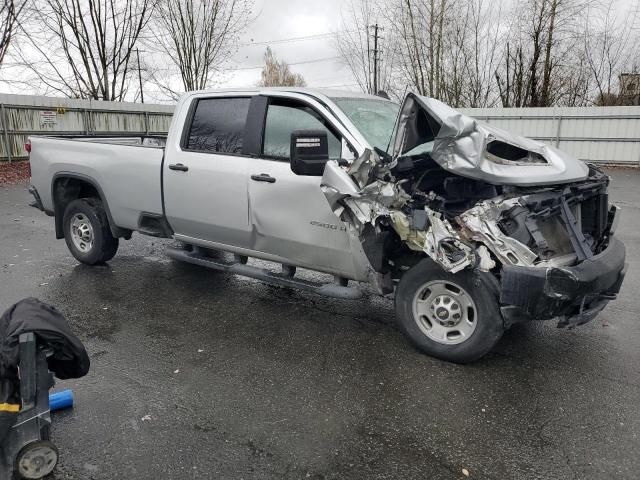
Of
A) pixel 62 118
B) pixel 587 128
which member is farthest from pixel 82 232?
pixel 587 128

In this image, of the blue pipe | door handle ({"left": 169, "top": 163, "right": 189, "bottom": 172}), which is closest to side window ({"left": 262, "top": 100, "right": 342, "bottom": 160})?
door handle ({"left": 169, "top": 163, "right": 189, "bottom": 172})

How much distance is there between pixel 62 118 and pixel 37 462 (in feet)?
57.2

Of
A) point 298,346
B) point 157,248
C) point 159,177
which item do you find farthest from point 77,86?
point 298,346

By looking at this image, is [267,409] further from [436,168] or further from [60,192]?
[60,192]

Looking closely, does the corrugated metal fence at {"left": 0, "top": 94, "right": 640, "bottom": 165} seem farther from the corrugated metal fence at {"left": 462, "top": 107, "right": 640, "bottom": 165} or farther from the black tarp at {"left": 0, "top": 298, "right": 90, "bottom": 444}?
the black tarp at {"left": 0, "top": 298, "right": 90, "bottom": 444}

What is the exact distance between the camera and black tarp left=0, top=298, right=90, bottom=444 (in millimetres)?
2418

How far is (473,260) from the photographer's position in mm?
3289

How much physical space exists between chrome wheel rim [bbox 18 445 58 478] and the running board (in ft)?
7.38

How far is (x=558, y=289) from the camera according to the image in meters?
3.10

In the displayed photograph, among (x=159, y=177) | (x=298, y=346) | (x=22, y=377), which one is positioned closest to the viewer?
(x=22, y=377)

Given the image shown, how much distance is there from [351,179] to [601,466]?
88.0 inches

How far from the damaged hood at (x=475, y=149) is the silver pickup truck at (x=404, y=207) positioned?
1 centimetres

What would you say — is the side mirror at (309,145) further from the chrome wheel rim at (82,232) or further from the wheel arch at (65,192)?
the chrome wheel rim at (82,232)

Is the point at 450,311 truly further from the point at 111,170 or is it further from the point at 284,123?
the point at 111,170
